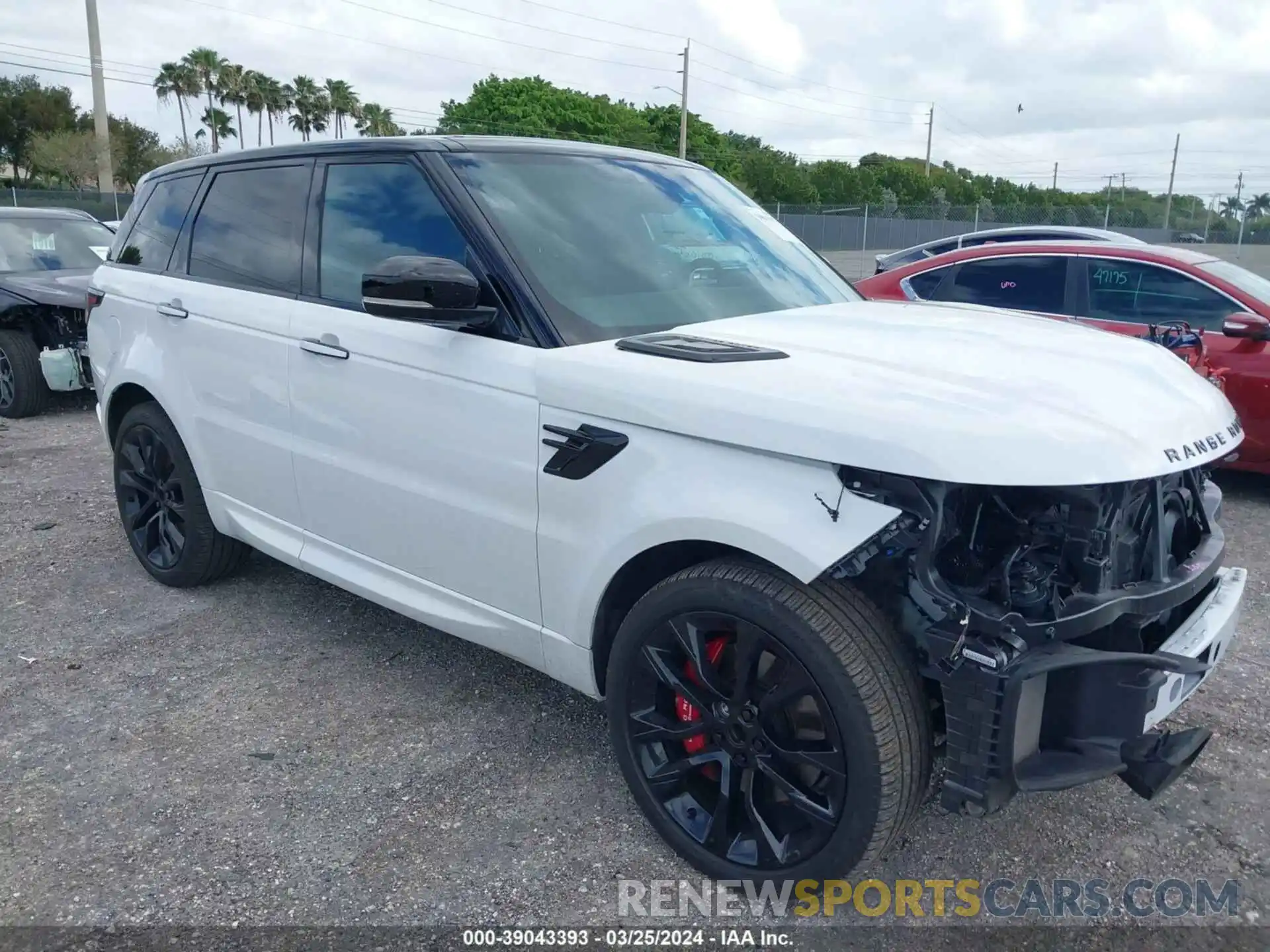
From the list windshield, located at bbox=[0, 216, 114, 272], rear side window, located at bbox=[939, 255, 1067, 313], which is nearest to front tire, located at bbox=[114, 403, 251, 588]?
rear side window, located at bbox=[939, 255, 1067, 313]

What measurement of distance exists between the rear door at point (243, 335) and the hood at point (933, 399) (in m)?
1.43

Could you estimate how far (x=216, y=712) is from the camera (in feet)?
11.5

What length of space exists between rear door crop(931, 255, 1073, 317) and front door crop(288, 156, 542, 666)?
4418mm

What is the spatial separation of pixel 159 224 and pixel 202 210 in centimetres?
39

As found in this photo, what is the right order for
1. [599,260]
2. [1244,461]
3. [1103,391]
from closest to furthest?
[1103,391], [599,260], [1244,461]

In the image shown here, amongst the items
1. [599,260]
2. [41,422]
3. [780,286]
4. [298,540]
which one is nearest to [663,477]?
[599,260]

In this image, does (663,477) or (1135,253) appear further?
(1135,253)

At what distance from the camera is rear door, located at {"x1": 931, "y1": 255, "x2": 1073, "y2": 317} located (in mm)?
6699

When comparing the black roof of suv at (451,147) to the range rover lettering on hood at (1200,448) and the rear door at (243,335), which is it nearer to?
the rear door at (243,335)

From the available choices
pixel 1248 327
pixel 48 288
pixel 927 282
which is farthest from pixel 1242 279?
pixel 48 288

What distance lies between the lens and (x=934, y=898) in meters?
2.59

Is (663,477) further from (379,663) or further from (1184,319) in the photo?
(1184,319)

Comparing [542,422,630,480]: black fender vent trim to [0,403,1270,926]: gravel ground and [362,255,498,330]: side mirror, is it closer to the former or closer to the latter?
[362,255,498,330]: side mirror

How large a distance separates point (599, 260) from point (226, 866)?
2.00m
